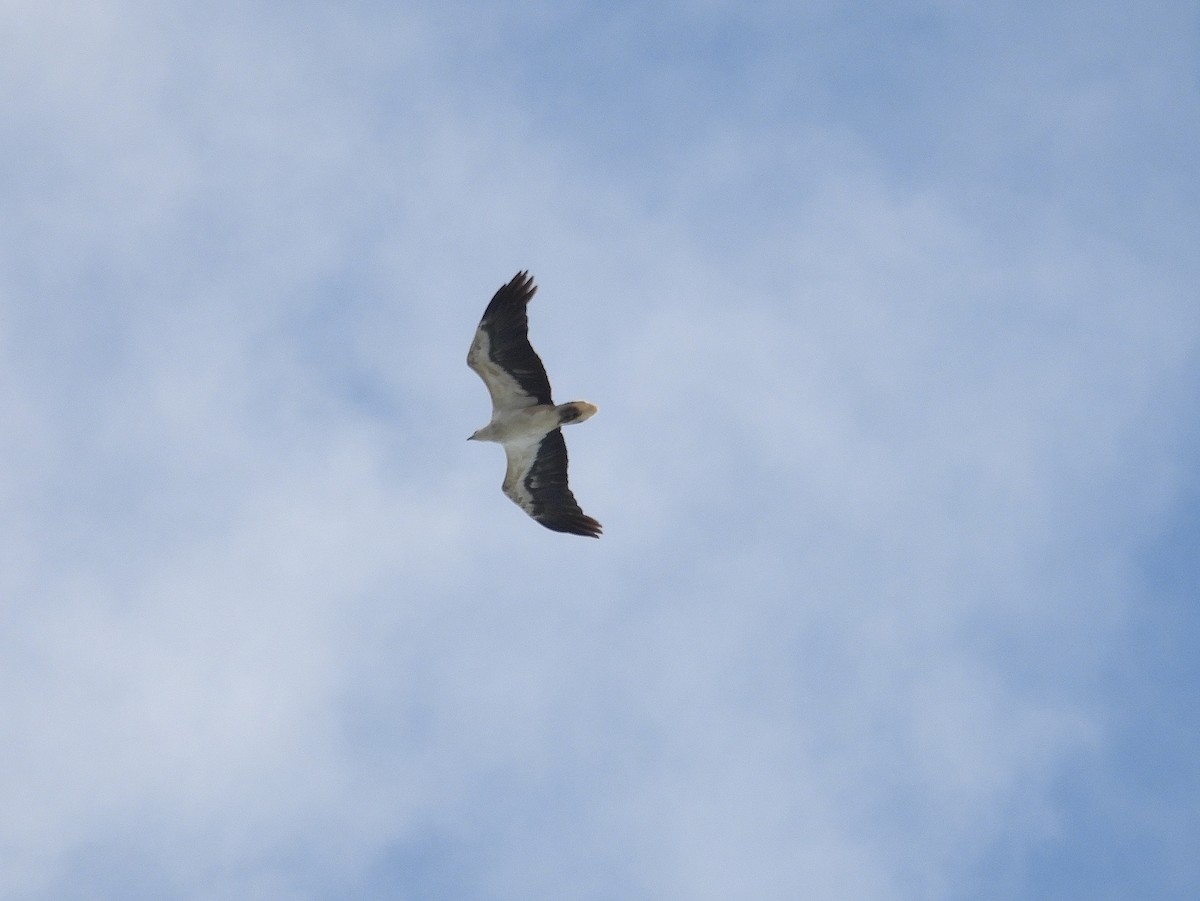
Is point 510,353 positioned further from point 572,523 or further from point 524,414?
point 572,523

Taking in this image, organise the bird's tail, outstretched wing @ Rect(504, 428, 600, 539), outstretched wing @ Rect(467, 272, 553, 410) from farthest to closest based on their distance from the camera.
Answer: outstretched wing @ Rect(504, 428, 600, 539) → the bird's tail → outstretched wing @ Rect(467, 272, 553, 410)

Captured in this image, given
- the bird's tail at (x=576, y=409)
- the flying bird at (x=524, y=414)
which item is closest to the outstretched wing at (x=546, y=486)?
the flying bird at (x=524, y=414)

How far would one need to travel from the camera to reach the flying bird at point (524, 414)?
23.1 m

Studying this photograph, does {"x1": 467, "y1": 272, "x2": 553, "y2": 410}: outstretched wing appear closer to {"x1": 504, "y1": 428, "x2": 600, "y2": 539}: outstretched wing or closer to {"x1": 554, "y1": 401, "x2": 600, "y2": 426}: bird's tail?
{"x1": 554, "y1": 401, "x2": 600, "y2": 426}: bird's tail

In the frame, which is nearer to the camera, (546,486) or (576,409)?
(576,409)

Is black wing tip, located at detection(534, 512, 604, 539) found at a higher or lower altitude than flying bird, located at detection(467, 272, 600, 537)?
lower

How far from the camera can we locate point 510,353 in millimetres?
23328

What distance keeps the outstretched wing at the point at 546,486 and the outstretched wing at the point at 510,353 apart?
4.19 feet

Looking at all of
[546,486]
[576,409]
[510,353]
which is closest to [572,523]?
[546,486]

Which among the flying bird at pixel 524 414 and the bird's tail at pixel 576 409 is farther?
the bird's tail at pixel 576 409

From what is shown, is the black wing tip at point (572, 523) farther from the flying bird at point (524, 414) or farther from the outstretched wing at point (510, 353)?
the outstretched wing at point (510, 353)

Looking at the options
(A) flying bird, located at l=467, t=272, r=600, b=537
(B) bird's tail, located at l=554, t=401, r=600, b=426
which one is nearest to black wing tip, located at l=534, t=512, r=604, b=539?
(A) flying bird, located at l=467, t=272, r=600, b=537

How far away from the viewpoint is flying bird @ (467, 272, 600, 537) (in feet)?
75.9

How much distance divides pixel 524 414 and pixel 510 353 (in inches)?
51.2
